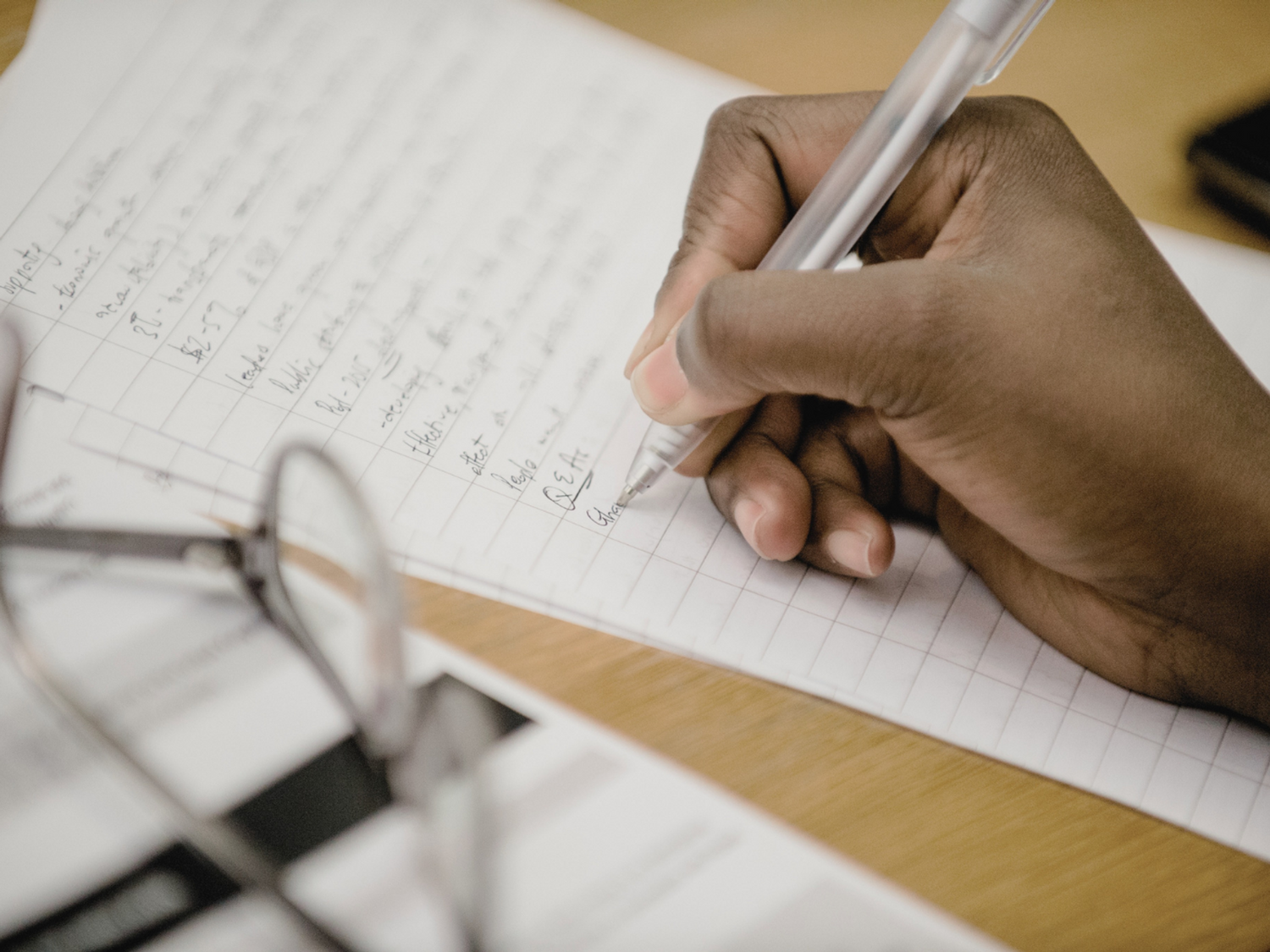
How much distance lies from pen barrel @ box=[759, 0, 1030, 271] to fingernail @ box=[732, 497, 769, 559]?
11 cm

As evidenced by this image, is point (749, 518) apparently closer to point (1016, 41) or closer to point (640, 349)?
point (640, 349)

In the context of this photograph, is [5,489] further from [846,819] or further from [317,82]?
[846,819]

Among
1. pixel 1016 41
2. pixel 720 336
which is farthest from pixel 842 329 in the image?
pixel 1016 41

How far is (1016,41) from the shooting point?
35 centimetres

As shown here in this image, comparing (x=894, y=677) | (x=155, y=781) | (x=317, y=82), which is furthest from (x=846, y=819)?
(x=317, y=82)

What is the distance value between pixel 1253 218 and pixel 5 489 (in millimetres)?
715

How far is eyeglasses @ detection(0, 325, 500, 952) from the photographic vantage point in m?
0.32

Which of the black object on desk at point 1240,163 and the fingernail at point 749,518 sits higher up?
the black object on desk at point 1240,163

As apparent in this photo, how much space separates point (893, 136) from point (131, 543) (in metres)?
0.38

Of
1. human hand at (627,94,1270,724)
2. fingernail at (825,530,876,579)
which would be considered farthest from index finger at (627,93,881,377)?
fingernail at (825,530,876,579)

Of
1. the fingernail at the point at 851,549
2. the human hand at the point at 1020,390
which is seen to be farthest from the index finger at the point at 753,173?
the fingernail at the point at 851,549

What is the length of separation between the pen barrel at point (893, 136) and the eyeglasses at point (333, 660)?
24 centimetres

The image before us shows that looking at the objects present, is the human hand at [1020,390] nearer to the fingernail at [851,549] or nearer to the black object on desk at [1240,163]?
the fingernail at [851,549]

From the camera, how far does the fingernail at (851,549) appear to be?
0.38 meters
